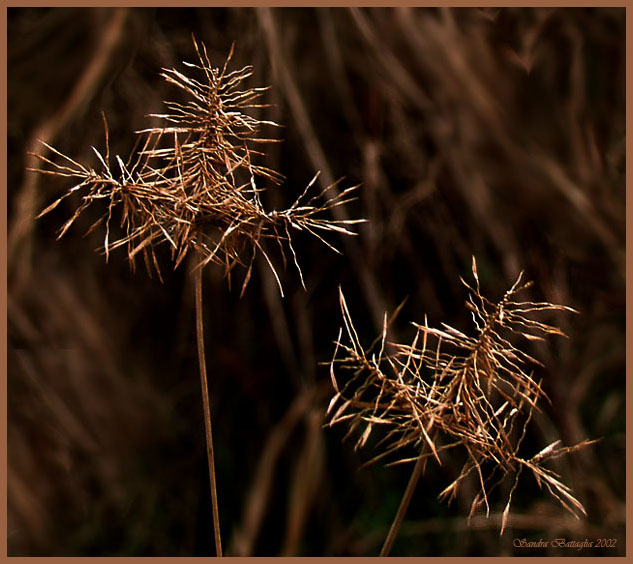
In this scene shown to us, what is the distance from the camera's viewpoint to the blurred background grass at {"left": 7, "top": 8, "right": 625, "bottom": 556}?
2.42 feet

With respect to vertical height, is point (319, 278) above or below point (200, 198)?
below

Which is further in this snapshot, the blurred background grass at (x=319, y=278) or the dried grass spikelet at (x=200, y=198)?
the blurred background grass at (x=319, y=278)

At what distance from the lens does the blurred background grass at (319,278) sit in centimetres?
74

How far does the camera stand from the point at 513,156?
76cm

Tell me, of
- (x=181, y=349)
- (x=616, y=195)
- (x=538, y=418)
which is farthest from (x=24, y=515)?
(x=616, y=195)

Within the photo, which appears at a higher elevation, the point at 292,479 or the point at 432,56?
the point at 432,56

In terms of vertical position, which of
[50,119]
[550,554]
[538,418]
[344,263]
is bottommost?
[550,554]

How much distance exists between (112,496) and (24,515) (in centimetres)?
8

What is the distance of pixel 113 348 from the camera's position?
808mm

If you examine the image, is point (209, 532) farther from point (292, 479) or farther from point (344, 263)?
point (344, 263)

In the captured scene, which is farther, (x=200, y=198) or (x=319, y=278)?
(x=319, y=278)

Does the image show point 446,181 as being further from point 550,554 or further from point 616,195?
point 550,554

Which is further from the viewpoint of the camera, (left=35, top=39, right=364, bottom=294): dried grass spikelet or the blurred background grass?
the blurred background grass

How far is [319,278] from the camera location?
0.76 m
